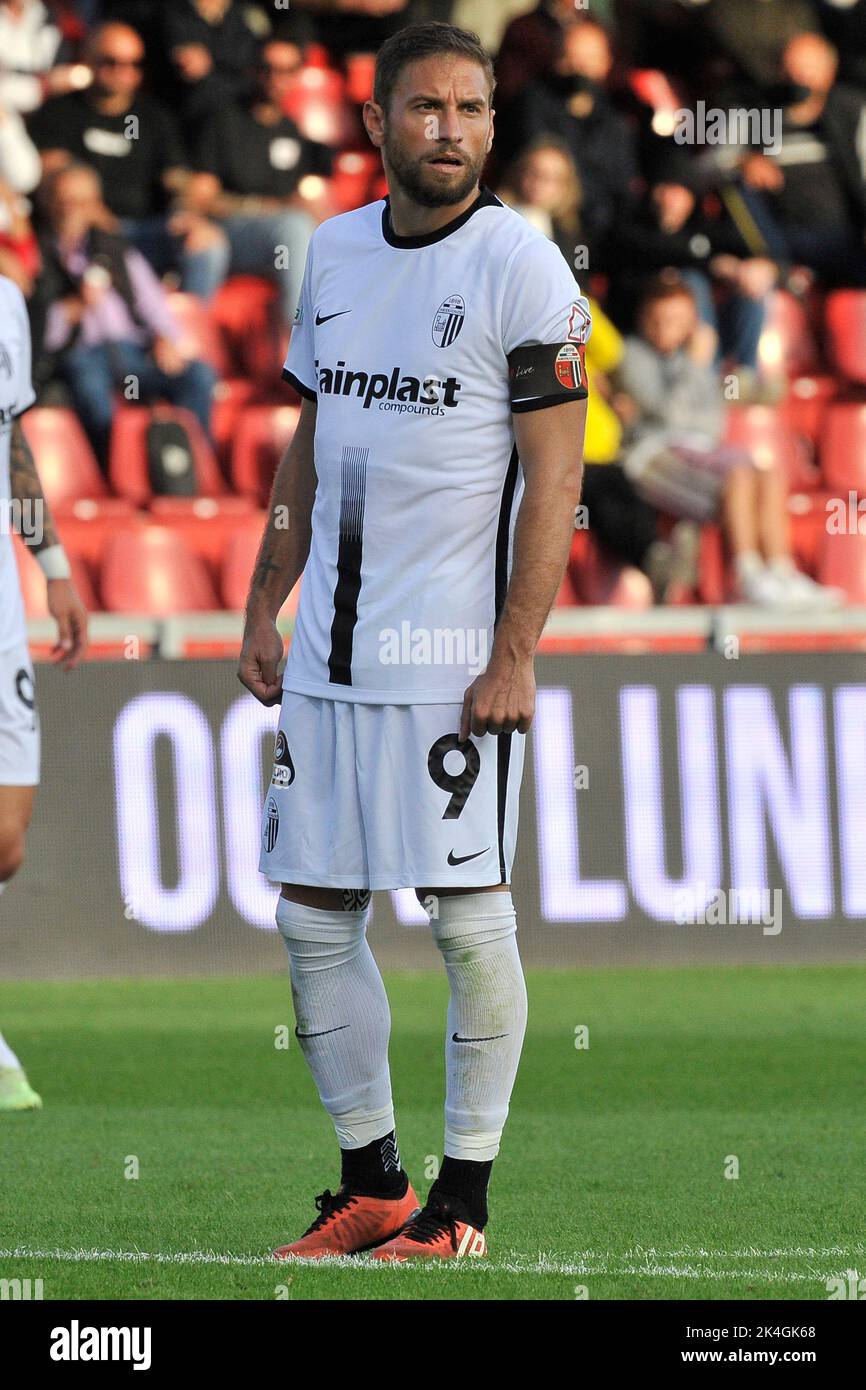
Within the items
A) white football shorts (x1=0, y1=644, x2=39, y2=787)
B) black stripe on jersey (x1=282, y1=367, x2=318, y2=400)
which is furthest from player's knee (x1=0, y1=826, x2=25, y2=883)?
black stripe on jersey (x1=282, y1=367, x2=318, y2=400)

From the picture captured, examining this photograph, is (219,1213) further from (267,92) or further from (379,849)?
(267,92)

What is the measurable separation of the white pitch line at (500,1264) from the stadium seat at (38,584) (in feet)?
22.0

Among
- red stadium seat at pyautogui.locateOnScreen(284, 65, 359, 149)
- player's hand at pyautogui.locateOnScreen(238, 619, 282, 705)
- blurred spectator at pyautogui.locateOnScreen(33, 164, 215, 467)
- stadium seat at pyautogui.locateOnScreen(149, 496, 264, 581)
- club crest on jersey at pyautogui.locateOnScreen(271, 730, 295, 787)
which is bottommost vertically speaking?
club crest on jersey at pyautogui.locateOnScreen(271, 730, 295, 787)

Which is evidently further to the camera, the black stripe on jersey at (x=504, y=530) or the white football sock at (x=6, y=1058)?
the white football sock at (x=6, y=1058)

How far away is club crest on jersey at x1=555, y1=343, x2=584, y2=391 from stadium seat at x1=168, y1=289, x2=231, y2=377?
8152mm

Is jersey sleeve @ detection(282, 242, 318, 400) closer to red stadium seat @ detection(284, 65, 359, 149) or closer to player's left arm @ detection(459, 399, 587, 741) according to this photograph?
player's left arm @ detection(459, 399, 587, 741)

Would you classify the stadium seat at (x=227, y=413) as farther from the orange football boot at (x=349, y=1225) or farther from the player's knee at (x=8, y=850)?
the orange football boot at (x=349, y=1225)

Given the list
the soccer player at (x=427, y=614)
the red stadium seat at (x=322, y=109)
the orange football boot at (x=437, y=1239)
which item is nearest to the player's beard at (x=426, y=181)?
the soccer player at (x=427, y=614)

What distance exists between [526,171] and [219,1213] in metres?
8.26

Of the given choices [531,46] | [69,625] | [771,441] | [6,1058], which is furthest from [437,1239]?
[531,46]

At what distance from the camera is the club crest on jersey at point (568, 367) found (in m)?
3.89

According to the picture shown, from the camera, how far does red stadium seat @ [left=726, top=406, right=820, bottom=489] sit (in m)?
11.8

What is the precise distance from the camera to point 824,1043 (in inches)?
289
